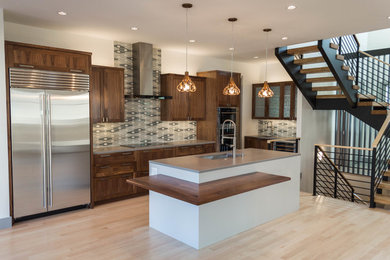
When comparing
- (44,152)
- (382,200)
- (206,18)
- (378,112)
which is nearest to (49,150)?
(44,152)

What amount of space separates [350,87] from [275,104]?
2013mm

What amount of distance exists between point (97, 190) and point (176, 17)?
10.0ft

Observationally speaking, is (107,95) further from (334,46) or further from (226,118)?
(334,46)

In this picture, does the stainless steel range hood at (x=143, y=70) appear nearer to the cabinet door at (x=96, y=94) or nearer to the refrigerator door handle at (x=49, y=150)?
the cabinet door at (x=96, y=94)

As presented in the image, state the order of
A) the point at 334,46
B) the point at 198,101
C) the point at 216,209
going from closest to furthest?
the point at 216,209, the point at 334,46, the point at 198,101

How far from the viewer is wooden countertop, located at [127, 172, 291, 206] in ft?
9.80

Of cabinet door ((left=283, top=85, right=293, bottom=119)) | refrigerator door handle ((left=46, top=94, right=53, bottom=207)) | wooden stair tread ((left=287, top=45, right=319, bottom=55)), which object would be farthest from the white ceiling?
cabinet door ((left=283, top=85, right=293, bottom=119))

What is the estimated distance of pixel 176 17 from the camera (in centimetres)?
420

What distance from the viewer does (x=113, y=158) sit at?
5.19 metres

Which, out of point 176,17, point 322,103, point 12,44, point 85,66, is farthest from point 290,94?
point 12,44

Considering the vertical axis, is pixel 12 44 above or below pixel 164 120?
above

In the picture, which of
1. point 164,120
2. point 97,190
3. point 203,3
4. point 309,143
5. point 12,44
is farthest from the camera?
point 309,143

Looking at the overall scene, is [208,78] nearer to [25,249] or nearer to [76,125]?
[76,125]

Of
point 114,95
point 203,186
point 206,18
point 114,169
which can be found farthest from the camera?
point 114,95
